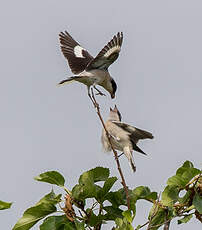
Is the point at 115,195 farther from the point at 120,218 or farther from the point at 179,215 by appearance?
the point at 179,215

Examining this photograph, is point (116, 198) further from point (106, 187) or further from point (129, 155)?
point (129, 155)

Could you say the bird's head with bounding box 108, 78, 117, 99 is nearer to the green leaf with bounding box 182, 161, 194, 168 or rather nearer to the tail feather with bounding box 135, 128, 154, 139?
the tail feather with bounding box 135, 128, 154, 139

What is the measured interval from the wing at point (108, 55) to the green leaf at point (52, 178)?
3.60 metres

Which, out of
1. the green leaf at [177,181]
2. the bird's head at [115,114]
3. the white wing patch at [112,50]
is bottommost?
the green leaf at [177,181]

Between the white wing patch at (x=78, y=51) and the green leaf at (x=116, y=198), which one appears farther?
the white wing patch at (x=78, y=51)

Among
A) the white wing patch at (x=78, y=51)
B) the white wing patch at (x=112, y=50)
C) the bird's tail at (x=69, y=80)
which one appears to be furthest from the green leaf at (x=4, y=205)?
the white wing patch at (x=78, y=51)

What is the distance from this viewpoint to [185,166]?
3.75 m

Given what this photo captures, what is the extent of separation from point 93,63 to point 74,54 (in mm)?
1136

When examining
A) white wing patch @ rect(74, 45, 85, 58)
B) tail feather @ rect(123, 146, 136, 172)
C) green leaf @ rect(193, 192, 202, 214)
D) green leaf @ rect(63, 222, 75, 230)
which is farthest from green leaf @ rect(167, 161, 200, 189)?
white wing patch @ rect(74, 45, 85, 58)

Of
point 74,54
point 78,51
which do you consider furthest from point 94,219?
point 78,51

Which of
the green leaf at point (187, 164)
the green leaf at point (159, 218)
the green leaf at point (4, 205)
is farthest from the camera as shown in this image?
the green leaf at point (187, 164)

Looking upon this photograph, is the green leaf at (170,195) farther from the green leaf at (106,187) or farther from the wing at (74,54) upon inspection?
the wing at (74,54)

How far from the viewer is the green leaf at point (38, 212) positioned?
11.9ft

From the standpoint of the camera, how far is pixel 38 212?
145 inches
